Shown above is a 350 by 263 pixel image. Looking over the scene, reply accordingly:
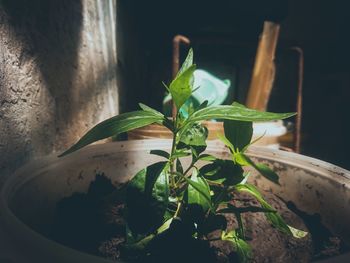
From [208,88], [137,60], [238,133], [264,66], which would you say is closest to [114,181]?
[238,133]

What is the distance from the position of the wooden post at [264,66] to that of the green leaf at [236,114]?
3.69 ft

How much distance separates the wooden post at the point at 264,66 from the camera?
143 centimetres

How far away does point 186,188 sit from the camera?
1.47ft

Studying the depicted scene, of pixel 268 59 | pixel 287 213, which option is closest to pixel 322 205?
pixel 287 213

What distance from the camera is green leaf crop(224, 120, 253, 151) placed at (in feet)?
1.55

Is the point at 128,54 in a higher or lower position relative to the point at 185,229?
higher

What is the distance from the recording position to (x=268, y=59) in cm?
145

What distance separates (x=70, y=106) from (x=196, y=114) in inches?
21.3

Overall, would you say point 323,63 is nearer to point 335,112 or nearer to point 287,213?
point 335,112

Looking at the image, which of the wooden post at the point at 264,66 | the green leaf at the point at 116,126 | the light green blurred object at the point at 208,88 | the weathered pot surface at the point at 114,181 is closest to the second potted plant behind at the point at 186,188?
the green leaf at the point at 116,126

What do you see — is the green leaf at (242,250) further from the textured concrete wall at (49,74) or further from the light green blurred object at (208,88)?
the light green blurred object at (208,88)

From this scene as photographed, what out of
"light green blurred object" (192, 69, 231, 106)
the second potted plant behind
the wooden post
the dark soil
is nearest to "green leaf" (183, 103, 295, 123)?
the second potted plant behind

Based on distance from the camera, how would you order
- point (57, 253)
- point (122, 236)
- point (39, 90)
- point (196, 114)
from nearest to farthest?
point (57, 253) < point (196, 114) < point (122, 236) < point (39, 90)

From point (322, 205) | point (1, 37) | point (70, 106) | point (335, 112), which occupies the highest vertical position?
point (1, 37)
